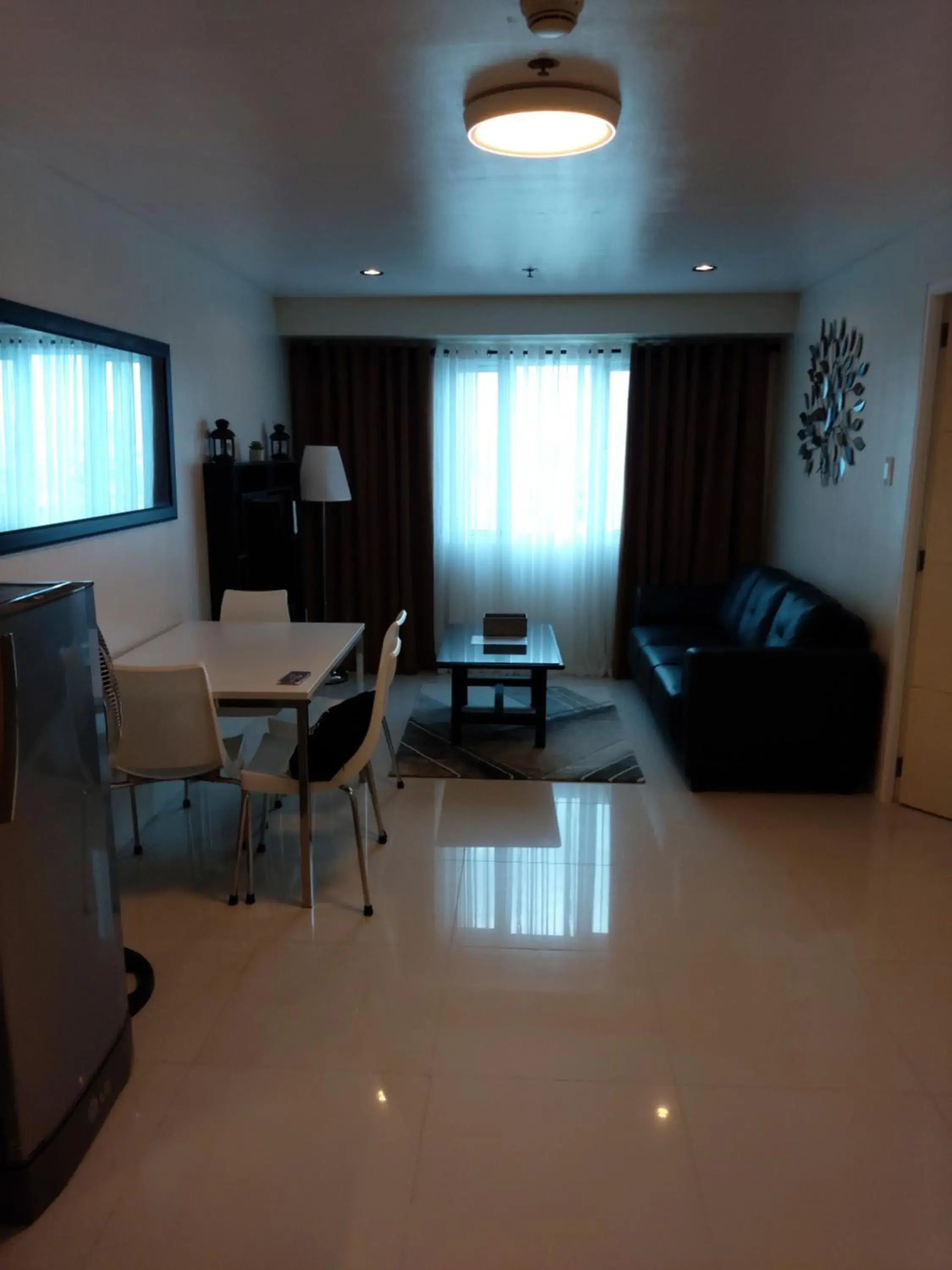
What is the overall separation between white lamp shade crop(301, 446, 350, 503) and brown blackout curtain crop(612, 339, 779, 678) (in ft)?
6.26

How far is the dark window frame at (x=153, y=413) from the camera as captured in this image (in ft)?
8.80

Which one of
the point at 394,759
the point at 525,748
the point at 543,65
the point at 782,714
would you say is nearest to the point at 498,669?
the point at 525,748

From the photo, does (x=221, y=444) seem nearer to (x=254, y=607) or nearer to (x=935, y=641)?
(x=254, y=607)

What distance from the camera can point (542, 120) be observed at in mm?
2256

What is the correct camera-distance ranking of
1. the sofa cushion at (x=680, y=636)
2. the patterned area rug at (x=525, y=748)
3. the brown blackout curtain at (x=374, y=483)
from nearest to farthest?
1. the patterned area rug at (x=525, y=748)
2. the sofa cushion at (x=680, y=636)
3. the brown blackout curtain at (x=374, y=483)

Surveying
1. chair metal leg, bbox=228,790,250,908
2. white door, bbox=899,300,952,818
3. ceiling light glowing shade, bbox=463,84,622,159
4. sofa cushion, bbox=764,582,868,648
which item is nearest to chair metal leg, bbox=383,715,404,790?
chair metal leg, bbox=228,790,250,908

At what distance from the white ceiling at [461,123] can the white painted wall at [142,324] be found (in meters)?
0.13

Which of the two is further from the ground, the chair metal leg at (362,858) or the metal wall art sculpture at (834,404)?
the metal wall art sculpture at (834,404)

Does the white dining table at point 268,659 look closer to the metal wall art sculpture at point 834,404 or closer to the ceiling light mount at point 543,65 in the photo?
the ceiling light mount at point 543,65

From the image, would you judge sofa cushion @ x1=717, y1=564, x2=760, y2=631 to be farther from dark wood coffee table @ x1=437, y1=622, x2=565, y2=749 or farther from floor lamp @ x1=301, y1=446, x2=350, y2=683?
floor lamp @ x1=301, y1=446, x2=350, y2=683

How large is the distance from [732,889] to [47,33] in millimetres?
3173

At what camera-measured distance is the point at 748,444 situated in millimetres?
5777

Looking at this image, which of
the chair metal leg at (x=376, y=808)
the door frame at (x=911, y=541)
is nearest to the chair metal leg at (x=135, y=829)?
the chair metal leg at (x=376, y=808)

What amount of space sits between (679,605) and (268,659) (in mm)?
3138
